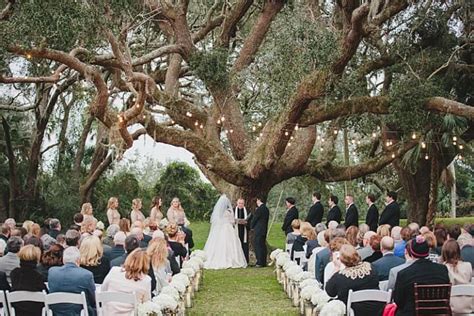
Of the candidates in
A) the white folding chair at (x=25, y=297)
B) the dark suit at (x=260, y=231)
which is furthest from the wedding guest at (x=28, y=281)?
the dark suit at (x=260, y=231)

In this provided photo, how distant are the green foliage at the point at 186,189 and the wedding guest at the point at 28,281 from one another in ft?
62.9

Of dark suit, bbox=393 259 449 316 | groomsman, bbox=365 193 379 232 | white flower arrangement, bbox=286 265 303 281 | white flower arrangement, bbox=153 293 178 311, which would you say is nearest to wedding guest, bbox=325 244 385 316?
dark suit, bbox=393 259 449 316

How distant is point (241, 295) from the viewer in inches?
443

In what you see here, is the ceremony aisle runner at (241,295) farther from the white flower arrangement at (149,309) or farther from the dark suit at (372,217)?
the white flower arrangement at (149,309)

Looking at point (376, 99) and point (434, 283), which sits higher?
point (376, 99)

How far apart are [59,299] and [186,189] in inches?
804

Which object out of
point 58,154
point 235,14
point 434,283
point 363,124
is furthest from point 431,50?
point 58,154

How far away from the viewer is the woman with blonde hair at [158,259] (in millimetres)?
8328

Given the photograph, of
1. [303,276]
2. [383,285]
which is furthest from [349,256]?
[303,276]

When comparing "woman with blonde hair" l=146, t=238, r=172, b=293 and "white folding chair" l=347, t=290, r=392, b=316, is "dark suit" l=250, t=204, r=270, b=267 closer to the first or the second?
"woman with blonde hair" l=146, t=238, r=172, b=293

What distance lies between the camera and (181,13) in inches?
655

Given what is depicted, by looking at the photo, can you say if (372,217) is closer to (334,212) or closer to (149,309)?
(334,212)

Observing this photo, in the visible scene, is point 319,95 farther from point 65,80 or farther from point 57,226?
point 65,80

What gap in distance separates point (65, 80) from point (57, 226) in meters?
9.93
